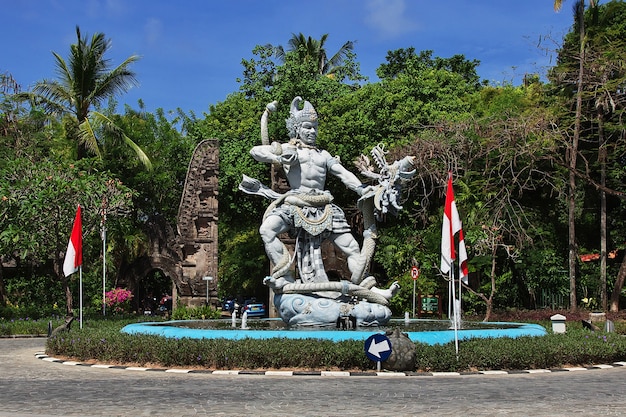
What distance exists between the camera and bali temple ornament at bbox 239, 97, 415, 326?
16641 millimetres

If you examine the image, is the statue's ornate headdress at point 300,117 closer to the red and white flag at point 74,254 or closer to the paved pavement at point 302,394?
the red and white flag at point 74,254

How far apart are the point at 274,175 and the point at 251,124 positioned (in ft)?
13.1

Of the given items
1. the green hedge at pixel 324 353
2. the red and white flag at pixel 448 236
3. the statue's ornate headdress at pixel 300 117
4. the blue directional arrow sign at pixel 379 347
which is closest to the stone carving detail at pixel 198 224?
the statue's ornate headdress at pixel 300 117

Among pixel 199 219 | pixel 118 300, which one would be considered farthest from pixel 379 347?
pixel 118 300

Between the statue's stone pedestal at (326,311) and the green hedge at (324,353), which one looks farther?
the statue's stone pedestal at (326,311)

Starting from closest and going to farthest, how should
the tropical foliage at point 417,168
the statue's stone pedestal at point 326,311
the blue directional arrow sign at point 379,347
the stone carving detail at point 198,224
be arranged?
the blue directional arrow sign at point 379,347
the statue's stone pedestal at point 326,311
the tropical foliage at point 417,168
the stone carving detail at point 198,224

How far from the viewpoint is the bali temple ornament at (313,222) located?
16.6 meters

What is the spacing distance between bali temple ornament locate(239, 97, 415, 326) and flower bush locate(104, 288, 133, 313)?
1828 centimetres

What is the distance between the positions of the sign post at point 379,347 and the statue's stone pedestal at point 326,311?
315 cm

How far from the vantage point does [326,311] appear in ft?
53.2

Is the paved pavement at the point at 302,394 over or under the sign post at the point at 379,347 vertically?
under

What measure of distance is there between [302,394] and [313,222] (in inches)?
275

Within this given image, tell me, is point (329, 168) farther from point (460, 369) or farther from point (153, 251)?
point (153, 251)

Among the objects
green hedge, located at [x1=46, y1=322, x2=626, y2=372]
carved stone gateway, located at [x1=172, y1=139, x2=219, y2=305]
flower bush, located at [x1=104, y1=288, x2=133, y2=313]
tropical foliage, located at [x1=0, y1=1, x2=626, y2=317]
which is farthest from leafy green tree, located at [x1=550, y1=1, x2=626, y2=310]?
flower bush, located at [x1=104, y1=288, x2=133, y2=313]
